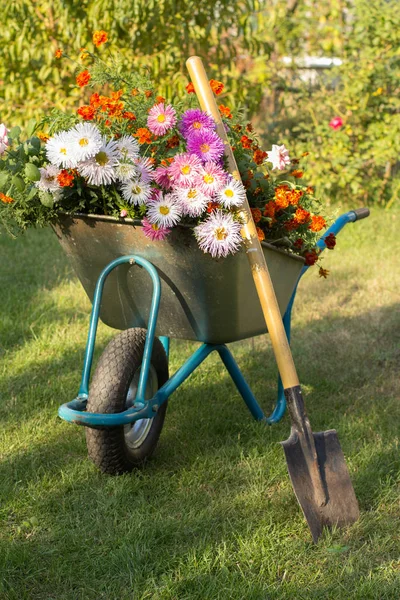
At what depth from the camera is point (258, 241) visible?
7.84 feet

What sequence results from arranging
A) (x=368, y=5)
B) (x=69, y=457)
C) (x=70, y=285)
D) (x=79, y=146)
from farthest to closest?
(x=368, y=5) → (x=70, y=285) → (x=69, y=457) → (x=79, y=146)

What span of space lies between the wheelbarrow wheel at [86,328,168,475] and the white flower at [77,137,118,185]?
1.59 ft

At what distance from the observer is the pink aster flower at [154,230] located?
2.29 meters

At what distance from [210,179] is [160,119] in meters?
0.23

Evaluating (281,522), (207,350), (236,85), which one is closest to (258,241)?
(207,350)

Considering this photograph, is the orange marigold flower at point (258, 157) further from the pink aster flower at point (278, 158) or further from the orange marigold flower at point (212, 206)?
the orange marigold flower at point (212, 206)

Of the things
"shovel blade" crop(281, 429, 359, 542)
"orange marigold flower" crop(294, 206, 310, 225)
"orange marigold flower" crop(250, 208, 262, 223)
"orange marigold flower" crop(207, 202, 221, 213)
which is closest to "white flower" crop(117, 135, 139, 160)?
"orange marigold flower" crop(207, 202, 221, 213)

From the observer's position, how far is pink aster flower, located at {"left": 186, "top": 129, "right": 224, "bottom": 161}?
2332 mm

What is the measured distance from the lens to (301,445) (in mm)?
2383

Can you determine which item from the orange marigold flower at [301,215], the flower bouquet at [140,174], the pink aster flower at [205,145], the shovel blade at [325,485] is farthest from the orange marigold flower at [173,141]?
the shovel blade at [325,485]

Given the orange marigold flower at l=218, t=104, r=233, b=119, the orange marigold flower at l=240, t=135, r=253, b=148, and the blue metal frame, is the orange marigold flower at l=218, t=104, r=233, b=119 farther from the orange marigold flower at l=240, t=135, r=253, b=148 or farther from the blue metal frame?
the blue metal frame

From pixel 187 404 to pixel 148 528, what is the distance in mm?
988

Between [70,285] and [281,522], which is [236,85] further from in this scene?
[281,522]

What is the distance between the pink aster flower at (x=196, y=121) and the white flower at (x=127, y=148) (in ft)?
0.50
